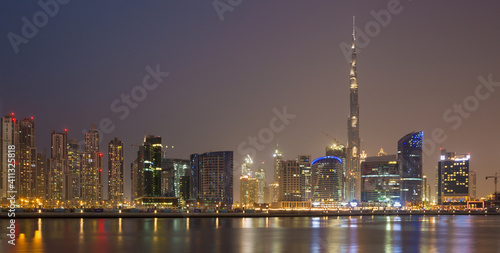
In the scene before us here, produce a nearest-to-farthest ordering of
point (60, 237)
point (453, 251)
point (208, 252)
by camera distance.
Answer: point (208, 252) < point (453, 251) < point (60, 237)

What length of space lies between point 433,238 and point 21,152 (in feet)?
470

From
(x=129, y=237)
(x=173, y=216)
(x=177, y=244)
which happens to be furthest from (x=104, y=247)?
(x=173, y=216)

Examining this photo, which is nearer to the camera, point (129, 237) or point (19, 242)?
point (19, 242)

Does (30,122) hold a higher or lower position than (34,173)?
higher

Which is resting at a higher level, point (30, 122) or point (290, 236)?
point (30, 122)

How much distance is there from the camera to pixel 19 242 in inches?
1900

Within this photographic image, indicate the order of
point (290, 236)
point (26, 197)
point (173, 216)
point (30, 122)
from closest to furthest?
point (290, 236) < point (173, 216) < point (30, 122) < point (26, 197)

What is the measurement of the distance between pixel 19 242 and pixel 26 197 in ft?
474

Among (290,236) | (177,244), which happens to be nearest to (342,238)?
(290,236)

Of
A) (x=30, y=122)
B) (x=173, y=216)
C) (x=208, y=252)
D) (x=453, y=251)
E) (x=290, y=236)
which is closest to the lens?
(x=208, y=252)

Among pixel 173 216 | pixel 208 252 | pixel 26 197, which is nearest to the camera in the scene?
pixel 208 252

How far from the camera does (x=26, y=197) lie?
183125 mm

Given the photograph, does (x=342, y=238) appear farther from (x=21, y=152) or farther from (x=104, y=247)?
(x=21, y=152)

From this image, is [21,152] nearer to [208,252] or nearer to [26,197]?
[26,197]
